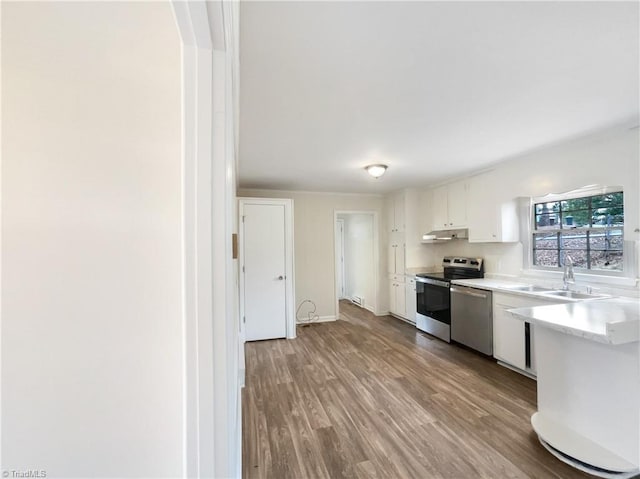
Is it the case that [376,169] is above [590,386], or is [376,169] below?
above

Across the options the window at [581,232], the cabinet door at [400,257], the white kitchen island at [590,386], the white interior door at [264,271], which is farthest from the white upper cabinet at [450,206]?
the white interior door at [264,271]

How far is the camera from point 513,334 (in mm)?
2867

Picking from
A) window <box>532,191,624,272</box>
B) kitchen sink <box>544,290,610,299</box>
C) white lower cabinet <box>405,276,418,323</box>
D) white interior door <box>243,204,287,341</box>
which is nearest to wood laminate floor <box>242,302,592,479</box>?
white interior door <box>243,204,287,341</box>

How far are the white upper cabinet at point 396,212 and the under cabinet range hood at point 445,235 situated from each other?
451mm

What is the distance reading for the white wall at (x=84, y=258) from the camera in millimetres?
598

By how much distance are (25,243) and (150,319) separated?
0.31 meters

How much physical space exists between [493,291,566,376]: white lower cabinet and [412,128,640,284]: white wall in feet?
2.15

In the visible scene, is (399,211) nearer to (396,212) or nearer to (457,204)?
(396,212)

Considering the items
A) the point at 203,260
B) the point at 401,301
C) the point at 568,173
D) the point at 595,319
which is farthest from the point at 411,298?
the point at 203,260

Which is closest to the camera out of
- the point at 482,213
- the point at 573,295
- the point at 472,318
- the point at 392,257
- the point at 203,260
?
the point at 203,260

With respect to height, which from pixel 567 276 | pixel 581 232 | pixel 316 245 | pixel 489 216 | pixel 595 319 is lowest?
pixel 595 319

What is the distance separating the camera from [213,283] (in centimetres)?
58

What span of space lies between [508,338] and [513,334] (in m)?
0.08

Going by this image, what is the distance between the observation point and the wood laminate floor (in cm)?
169
